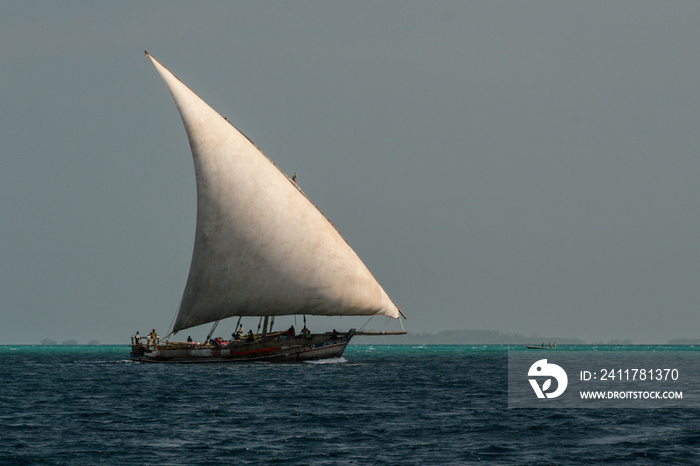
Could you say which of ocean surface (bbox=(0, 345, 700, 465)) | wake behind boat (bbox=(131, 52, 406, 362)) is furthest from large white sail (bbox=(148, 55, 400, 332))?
ocean surface (bbox=(0, 345, 700, 465))

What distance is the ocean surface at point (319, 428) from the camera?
2412cm

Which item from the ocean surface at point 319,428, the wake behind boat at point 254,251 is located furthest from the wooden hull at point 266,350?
the ocean surface at point 319,428

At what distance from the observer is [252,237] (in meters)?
63.3

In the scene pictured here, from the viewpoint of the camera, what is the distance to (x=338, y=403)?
37.5 meters

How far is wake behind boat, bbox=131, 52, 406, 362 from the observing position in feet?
206

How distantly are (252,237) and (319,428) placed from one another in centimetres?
3483

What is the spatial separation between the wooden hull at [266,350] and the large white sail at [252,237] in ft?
8.15

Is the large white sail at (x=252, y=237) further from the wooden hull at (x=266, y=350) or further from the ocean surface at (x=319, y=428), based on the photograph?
the ocean surface at (x=319, y=428)

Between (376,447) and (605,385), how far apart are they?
31.0m

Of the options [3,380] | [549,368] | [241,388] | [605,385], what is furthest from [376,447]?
[549,368]

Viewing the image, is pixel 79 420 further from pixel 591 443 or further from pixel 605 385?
pixel 605 385

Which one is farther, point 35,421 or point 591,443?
point 35,421

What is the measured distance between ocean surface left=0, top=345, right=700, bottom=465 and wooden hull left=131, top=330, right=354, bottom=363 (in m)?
18.7

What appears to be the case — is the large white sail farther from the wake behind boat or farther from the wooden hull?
the wooden hull
